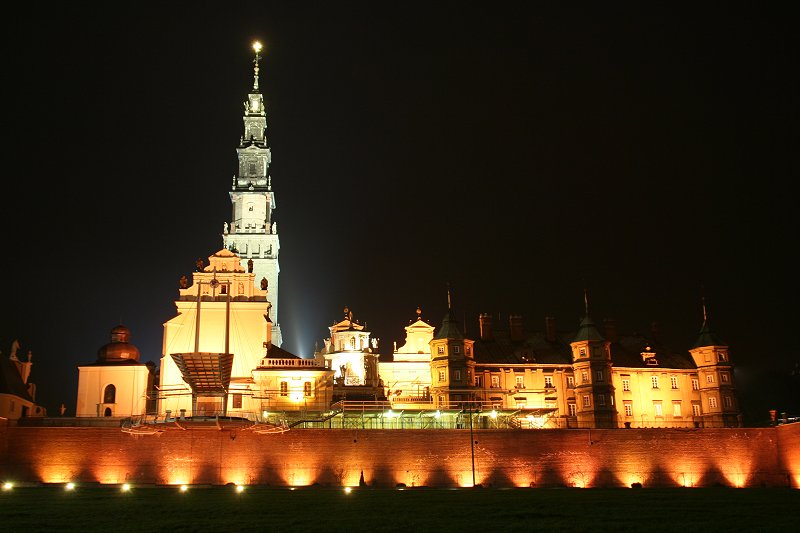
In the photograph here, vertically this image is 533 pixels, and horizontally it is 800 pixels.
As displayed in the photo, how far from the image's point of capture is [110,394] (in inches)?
2495

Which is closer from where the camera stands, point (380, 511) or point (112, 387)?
point (380, 511)

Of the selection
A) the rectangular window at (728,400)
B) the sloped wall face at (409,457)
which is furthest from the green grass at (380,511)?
the rectangular window at (728,400)

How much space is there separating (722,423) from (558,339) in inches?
590

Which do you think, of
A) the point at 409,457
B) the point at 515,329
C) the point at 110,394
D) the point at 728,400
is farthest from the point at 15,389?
the point at 728,400

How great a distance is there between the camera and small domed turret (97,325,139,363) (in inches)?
2547

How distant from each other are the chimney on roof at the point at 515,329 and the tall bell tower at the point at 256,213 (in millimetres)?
27030

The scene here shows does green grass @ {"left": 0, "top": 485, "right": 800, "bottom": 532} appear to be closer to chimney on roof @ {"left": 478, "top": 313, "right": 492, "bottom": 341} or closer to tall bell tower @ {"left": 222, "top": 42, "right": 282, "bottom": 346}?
chimney on roof @ {"left": 478, "top": 313, "right": 492, "bottom": 341}

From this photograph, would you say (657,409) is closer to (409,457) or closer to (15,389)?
(409,457)

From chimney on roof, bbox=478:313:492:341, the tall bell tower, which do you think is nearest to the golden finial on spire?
the tall bell tower

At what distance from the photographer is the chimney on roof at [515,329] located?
7538 cm

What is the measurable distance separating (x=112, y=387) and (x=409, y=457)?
24.9 metres

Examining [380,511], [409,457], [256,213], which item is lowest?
[380,511]

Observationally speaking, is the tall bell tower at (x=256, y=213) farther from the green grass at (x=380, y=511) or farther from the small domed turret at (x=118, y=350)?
the green grass at (x=380, y=511)

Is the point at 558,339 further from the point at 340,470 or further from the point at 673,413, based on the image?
the point at 340,470
